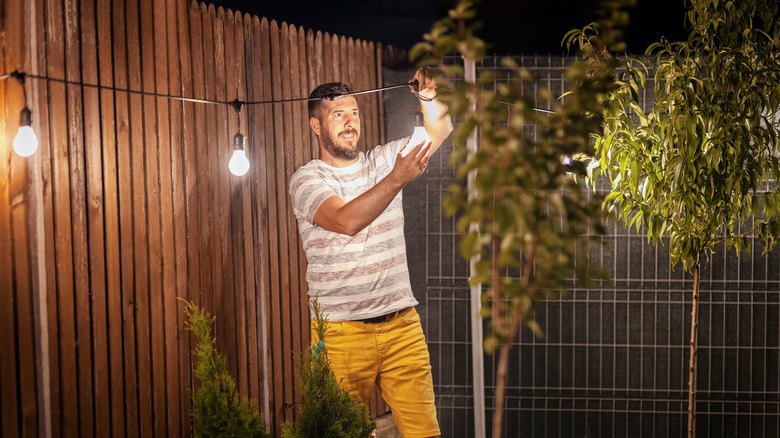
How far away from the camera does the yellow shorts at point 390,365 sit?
3996 millimetres

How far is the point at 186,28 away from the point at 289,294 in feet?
5.45

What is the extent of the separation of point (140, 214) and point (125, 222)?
9cm

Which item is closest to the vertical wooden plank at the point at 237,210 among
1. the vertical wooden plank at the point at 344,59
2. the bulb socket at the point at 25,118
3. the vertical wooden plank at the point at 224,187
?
the vertical wooden plank at the point at 224,187

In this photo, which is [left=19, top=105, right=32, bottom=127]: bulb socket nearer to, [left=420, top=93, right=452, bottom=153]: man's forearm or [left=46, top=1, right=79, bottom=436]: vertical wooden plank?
[left=46, top=1, right=79, bottom=436]: vertical wooden plank

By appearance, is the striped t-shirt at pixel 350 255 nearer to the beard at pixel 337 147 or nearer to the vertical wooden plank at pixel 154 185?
the beard at pixel 337 147

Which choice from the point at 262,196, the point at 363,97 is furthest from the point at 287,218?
the point at 363,97

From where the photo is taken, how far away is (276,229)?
4105 millimetres

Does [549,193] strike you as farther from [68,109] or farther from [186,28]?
[186,28]

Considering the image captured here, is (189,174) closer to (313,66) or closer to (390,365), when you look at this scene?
(313,66)

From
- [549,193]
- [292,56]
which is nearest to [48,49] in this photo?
[292,56]

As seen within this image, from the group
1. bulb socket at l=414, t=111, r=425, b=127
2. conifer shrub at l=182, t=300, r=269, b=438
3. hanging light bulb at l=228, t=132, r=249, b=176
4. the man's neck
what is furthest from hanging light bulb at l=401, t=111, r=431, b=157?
conifer shrub at l=182, t=300, r=269, b=438

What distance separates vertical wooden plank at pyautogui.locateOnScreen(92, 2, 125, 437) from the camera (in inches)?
124

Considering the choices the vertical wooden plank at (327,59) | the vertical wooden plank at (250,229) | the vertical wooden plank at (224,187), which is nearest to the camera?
the vertical wooden plank at (224,187)

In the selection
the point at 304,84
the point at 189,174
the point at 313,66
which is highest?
the point at 313,66
